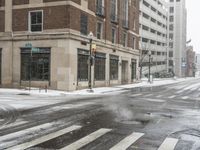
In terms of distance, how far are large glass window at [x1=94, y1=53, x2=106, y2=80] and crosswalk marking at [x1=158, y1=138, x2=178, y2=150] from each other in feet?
99.0

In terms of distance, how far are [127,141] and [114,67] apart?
37577mm

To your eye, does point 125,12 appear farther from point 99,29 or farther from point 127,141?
point 127,141

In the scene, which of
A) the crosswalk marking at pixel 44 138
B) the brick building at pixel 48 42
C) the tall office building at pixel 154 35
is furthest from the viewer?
the tall office building at pixel 154 35

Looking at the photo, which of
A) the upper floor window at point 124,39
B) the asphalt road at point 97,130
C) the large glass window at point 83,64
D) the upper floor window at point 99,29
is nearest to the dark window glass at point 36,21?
the large glass window at point 83,64

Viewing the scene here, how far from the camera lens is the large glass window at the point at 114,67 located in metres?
46.1

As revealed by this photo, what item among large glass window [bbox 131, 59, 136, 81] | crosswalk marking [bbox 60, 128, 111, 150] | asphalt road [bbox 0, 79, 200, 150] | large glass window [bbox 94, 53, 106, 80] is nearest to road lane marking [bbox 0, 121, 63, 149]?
asphalt road [bbox 0, 79, 200, 150]

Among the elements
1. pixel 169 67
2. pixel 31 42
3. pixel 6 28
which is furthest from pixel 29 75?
pixel 169 67

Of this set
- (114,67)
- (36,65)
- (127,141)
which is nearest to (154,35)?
(114,67)

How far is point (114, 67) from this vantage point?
47406 mm

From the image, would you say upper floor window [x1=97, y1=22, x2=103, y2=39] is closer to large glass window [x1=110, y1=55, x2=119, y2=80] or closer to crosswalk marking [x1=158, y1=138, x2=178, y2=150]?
large glass window [x1=110, y1=55, x2=119, y2=80]

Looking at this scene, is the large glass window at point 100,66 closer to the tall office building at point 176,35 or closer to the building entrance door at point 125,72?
the building entrance door at point 125,72

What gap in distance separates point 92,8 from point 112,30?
7.64m

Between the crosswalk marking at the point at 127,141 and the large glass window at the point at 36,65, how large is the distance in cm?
2386

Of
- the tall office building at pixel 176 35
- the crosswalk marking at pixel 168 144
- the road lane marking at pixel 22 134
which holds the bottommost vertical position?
the crosswalk marking at pixel 168 144
